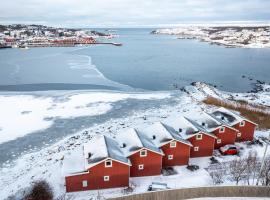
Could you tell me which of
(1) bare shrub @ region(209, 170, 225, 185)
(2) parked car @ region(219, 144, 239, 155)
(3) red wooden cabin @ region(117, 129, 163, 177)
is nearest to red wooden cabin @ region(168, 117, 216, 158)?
(2) parked car @ region(219, 144, 239, 155)

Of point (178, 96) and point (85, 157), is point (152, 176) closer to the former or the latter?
point (85, 157)

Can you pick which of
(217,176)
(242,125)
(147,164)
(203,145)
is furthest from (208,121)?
(147,164)

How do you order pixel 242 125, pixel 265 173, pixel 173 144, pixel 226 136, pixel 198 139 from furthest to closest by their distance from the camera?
pixel 242 125, pixel 226 136, pixel 198 139, pixel 173 144, pixel 265 173

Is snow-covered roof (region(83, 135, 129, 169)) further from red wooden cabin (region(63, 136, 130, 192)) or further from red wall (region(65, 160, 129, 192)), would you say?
red wall (region(65, 160, 129, 192))

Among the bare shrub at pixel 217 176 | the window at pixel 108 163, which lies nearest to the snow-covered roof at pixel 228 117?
the bare shrub at pixel 217 176

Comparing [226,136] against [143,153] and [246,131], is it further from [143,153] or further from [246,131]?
[143,153]
